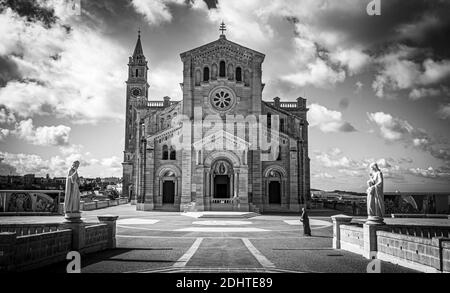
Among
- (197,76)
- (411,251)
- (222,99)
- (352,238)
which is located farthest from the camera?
(197,76)

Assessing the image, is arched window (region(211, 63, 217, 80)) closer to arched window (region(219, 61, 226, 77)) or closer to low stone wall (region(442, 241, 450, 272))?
arched window (region(219, 61, 226, 77))

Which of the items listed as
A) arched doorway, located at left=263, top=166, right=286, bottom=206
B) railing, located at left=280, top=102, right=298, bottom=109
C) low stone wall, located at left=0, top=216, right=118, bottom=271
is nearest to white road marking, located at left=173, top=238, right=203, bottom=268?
low stone wall, located at left=0, top=216, right=118, bottom=271

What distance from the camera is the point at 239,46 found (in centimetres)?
4712

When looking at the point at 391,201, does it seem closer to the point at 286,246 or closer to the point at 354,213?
the point at 354,213

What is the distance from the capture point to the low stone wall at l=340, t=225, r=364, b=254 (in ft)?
48.4

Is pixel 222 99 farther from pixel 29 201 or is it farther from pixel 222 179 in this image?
pixel 29 201

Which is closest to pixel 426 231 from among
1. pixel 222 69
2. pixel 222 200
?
pixel 222 200

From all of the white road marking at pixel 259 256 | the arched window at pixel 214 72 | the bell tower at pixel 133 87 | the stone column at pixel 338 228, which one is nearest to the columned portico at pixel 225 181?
the arched window at pixel 214 72

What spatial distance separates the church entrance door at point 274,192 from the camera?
45.5 metres

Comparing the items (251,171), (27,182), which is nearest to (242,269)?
(251,171)

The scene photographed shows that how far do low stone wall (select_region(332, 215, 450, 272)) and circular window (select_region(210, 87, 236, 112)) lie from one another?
3088cm

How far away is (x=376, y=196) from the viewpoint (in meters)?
13.9

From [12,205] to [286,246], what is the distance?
32302mm

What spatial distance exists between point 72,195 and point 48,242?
7.77 ft
